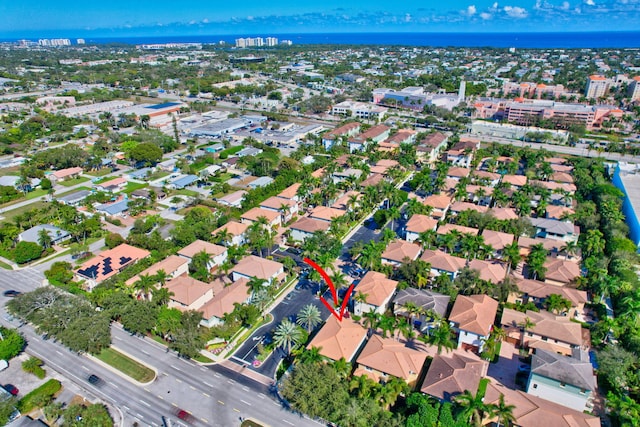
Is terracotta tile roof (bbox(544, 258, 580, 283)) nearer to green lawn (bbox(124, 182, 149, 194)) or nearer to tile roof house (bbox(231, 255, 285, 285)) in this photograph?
tile roof house (bbox(231, 255, 285, 285))

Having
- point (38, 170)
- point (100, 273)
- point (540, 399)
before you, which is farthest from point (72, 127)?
point (540, 399)

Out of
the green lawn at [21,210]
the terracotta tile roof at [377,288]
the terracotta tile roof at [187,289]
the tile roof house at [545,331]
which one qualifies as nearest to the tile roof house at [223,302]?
the terracotta tile roof at [187,289]

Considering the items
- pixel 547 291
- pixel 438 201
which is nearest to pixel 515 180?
pixel 438 201

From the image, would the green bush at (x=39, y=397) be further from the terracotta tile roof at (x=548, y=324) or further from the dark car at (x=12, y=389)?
the terracotta tile roof at (x=548, y=324)

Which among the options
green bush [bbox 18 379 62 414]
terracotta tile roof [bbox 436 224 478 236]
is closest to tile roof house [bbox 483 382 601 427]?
terracotta tile roof [bbox 436 224 478 236]

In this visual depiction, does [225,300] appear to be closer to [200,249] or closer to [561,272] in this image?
[200,249]
